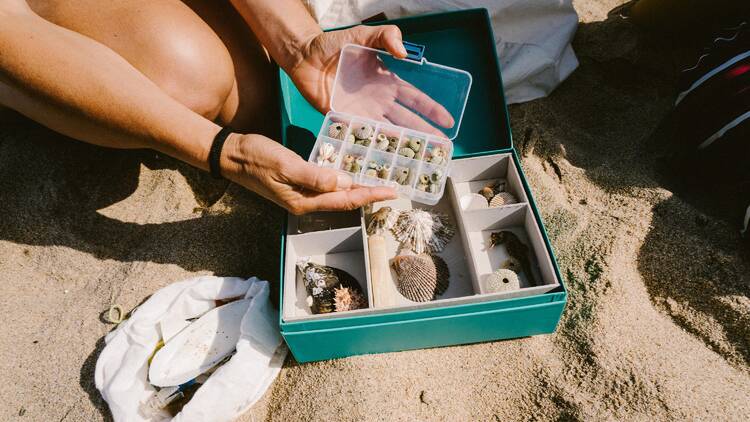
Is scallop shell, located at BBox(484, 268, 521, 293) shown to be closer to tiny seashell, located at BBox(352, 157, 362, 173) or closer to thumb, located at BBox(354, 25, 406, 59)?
tiny seashell, located at BBox(352, 157, 362, 173)

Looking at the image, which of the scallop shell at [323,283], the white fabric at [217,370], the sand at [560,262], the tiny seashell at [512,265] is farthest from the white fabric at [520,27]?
the white fabric at [217,370]

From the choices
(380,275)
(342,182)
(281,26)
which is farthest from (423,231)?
(281,26)

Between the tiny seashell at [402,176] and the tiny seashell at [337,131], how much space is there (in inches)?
9.6

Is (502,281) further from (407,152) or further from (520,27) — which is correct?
(520,27)

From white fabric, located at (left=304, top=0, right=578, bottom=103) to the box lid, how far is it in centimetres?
31

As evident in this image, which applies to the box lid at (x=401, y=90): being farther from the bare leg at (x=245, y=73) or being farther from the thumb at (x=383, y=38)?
the bare leg at (x=245, y=73)

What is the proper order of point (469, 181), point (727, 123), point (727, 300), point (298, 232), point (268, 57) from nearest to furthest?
point (727, 300), point (727, 123), point (298, 232), point (469, 181), point (268, 57)

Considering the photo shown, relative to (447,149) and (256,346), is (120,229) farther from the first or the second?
(447,149)

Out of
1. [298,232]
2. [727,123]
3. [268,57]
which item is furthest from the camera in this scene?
[268,57]

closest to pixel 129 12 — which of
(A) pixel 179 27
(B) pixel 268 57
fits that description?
(A) pixel 179 27

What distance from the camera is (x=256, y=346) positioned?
144 centimetres

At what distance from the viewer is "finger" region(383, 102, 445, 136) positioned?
69.1 inches

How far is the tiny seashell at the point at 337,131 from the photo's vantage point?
171 centimetres

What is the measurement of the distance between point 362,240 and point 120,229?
100 centimetres
